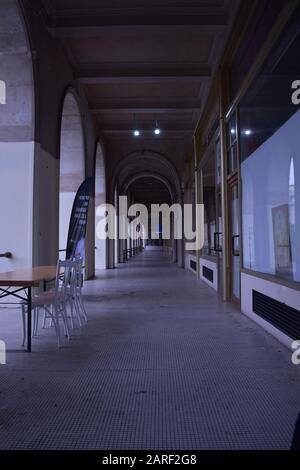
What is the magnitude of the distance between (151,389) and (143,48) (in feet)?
22.6

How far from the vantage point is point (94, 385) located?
108 inches

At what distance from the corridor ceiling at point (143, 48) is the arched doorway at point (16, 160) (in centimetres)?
130

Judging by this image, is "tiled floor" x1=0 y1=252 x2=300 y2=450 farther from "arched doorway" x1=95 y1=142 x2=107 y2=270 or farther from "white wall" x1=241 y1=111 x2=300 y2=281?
"arched doorway" x1=95 y1=142 x2=107 y2=270

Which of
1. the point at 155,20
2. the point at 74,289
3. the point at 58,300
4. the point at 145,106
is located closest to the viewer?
the point at 58,300

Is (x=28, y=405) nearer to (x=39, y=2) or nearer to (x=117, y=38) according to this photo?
(x=39, y=2)

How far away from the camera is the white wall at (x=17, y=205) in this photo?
5977 mm

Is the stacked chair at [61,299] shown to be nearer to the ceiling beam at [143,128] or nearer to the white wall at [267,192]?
the white wall at [267,192]

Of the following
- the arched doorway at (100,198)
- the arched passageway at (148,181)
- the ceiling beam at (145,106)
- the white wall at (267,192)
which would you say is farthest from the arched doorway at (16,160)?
the arched passageway at (148,181)

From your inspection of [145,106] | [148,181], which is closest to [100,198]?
[145,106]

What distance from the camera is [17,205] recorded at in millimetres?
6012

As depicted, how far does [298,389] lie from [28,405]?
1.86 meters

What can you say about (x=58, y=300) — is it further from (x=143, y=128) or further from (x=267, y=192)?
(x=143, y=128)

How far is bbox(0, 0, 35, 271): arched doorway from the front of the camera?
19.4 ft
